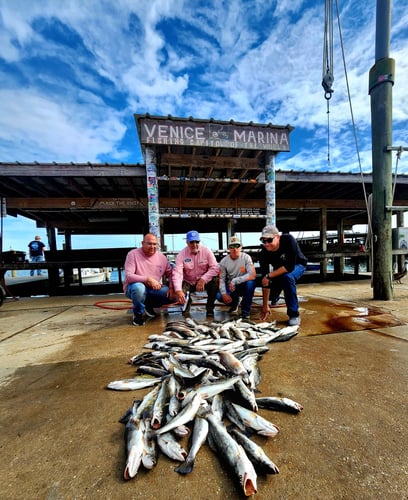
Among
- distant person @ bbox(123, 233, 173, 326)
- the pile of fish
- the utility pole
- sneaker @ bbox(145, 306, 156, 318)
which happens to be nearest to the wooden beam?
the utility pole

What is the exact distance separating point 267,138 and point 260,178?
3.95 feet

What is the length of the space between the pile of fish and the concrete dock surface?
6cm

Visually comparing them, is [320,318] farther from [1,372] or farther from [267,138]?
[267,138]

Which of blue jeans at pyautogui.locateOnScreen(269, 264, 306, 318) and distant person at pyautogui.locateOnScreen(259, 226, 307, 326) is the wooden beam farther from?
blue jeans at pyautogui.locateOnScreen(269, 264, 306, 318)

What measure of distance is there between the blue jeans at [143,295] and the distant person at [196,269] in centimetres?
37

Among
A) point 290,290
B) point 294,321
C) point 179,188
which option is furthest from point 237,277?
point 179,188

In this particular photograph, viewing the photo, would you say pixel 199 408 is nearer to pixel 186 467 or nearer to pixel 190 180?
pixel 186 467

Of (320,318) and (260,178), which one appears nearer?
(320,318)

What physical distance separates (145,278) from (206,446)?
2.83 meters

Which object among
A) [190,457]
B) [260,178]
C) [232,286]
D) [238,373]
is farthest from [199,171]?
[190,457]

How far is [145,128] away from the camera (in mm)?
5898

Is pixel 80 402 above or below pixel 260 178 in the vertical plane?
below

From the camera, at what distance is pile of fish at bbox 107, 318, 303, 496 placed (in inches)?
49.4

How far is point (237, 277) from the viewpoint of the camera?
414 cm
